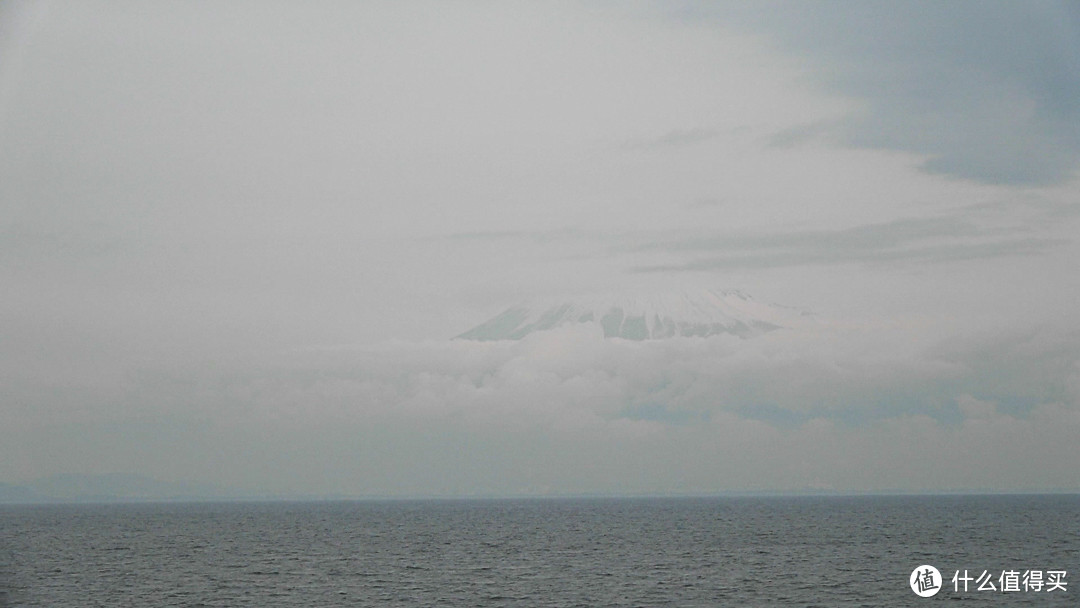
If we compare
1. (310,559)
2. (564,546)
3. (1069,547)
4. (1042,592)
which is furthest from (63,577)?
(1069,547)

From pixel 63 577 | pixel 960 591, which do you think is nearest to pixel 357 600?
pixel 63 577

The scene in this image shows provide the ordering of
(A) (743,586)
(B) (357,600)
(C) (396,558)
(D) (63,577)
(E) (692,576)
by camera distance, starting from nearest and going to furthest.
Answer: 1. (B) (357,600)
2. (A) (743,586)
3. (E) (692,576)
4. (D) (63,577)
5. (C) (396,558)

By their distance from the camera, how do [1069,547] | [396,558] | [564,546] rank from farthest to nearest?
[564,546] → [1069,547] → [396,558]

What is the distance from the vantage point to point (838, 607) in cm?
5353

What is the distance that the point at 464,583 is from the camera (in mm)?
64750

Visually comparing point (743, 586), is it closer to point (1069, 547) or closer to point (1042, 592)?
point (1042, 592)

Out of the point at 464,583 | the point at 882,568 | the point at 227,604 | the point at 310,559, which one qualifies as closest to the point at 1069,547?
the point at 882,568

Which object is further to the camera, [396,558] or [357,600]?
[396,558]

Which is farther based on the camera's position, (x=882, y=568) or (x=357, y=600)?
(x=882, y=568)

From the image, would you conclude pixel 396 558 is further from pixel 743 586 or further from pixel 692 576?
pixel 743 586

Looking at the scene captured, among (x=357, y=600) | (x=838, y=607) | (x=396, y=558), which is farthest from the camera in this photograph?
(x=396, y=558)

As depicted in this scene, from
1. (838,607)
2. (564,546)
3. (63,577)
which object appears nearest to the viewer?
(838,607)

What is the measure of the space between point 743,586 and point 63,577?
154 feet

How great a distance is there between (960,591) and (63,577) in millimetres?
59438
